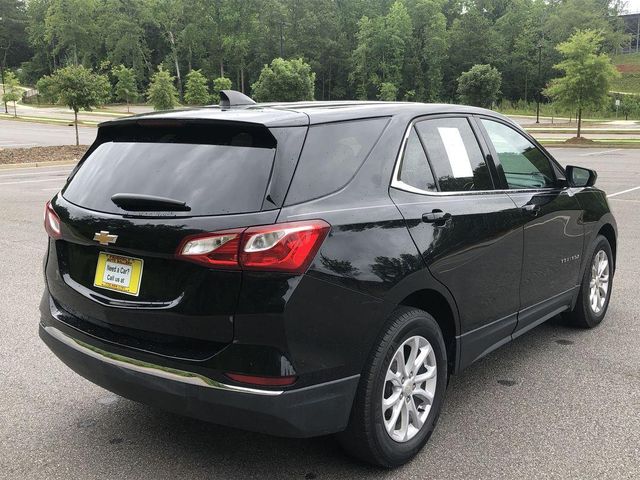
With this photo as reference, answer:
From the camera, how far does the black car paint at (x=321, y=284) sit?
8.08 feet

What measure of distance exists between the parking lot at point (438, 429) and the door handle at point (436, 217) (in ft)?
3.73

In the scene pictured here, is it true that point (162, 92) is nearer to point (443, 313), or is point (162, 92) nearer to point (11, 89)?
point (11, 89)

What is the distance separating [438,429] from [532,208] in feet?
5.09

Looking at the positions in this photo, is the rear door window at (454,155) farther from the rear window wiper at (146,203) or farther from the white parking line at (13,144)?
the white parking line at (13,144)

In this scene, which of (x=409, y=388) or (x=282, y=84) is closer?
(x=409, y=388)

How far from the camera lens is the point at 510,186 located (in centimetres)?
390

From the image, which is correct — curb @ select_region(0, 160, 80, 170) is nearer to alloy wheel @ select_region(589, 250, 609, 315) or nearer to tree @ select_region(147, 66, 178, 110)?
alloy wheel @ select_region(589, 250, 609, 315)

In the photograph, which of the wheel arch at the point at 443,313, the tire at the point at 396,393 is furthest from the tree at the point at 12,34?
the tire at the point at 396,393

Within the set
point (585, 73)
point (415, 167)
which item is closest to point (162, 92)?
point (585, 73)

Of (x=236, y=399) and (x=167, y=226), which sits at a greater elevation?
(x=167, y=226)

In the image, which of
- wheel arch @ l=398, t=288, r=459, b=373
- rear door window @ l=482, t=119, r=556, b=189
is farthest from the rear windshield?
rear door window @ l=482, t=119, r=556, b=189

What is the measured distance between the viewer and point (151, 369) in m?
2.64

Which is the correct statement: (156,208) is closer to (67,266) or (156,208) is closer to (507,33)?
(67,266)

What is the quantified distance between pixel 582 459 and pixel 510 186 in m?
1.67
